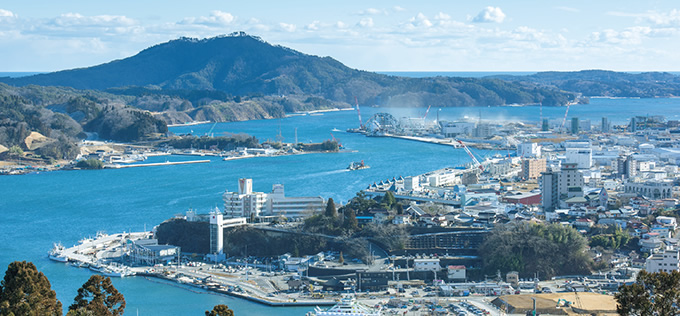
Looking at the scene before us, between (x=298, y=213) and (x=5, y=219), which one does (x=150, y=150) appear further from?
(x=298, y=213)

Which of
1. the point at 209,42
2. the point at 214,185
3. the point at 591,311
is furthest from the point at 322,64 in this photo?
the point at 591,311

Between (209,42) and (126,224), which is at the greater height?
(209,42)

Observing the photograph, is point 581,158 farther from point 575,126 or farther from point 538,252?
point 575,126

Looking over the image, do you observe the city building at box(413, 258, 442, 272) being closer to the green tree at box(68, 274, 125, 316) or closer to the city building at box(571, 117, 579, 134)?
the green tree at box(68, 274, 125, 316)

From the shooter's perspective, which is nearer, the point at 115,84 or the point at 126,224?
the point at 126,224

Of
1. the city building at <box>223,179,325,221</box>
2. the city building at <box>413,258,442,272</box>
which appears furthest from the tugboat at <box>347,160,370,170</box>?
the city building at <box>413,258,442,272</box>

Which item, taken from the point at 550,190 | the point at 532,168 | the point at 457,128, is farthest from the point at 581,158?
the point at 457,128

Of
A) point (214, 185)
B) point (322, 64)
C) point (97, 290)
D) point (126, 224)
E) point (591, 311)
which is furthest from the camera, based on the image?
point (322, 64)

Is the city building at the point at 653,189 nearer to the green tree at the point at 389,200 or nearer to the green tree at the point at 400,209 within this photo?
the green tree at the point at 389,200
